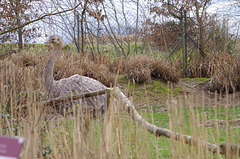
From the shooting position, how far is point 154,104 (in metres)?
6.27

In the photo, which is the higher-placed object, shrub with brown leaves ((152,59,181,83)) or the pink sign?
the pink sign

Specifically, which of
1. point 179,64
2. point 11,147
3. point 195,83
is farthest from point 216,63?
point 11,147

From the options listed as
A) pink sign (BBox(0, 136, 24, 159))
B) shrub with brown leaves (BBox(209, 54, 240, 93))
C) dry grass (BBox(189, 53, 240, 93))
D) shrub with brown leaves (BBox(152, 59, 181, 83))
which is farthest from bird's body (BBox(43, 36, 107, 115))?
pink sign (BBox(0, 136, 24, 159))

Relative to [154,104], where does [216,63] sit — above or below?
above

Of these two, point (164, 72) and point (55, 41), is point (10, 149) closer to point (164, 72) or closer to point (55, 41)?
point (55, 41)

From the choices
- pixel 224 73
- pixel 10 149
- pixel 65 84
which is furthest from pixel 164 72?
pixel 10 149

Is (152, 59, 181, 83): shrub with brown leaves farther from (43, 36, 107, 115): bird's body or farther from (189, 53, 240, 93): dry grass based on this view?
(43, 36, 107, 115): bird's body

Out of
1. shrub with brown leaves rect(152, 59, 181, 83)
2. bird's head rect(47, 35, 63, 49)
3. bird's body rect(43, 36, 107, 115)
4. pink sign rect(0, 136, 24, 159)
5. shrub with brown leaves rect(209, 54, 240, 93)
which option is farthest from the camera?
shrub with brown leaves rect(152, 59, 181, 83)

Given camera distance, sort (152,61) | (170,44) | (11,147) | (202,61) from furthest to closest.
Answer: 1. (170,44)
2. (202,61)
3. (152,61)
4. (11,147)

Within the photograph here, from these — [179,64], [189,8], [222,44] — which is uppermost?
[189,8]

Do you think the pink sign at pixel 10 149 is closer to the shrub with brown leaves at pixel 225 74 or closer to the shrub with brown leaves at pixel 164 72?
the shrub with brown leaves at pixel 225 74

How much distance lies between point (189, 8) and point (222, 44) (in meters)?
2.14

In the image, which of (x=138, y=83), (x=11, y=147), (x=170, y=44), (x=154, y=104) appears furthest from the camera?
(x=170, y=44)

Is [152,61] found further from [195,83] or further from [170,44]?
[170,44]
